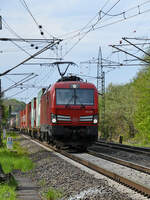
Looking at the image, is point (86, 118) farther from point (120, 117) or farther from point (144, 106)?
point (120, 117)

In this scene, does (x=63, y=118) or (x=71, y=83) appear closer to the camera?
(x=63, y=118)

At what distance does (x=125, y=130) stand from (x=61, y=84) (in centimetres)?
3691

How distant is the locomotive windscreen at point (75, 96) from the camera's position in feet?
59.6

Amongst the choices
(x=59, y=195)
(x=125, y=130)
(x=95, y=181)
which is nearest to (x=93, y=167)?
(x=95, y=181)

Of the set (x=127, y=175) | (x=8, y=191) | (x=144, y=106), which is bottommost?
(x=127, y=175)

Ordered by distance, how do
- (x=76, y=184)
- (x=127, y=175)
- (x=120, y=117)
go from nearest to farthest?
1. (x=76, y=184)
2. (x=127, y=175)
3. (x=120, y=117)

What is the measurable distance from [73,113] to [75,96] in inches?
34.0

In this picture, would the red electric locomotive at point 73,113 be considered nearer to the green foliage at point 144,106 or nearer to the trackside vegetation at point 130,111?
the trackside vegetation at point 130,111

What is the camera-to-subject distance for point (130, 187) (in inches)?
344

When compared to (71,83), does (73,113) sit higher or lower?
lower

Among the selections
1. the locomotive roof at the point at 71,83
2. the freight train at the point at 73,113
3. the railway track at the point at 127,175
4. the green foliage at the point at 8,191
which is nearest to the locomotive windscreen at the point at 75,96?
the freight train at the point at 73,113

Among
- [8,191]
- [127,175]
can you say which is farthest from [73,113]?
[8,191]

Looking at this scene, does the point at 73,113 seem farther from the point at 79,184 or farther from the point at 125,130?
the point at 125,130

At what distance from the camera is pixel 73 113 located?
17.9 m
